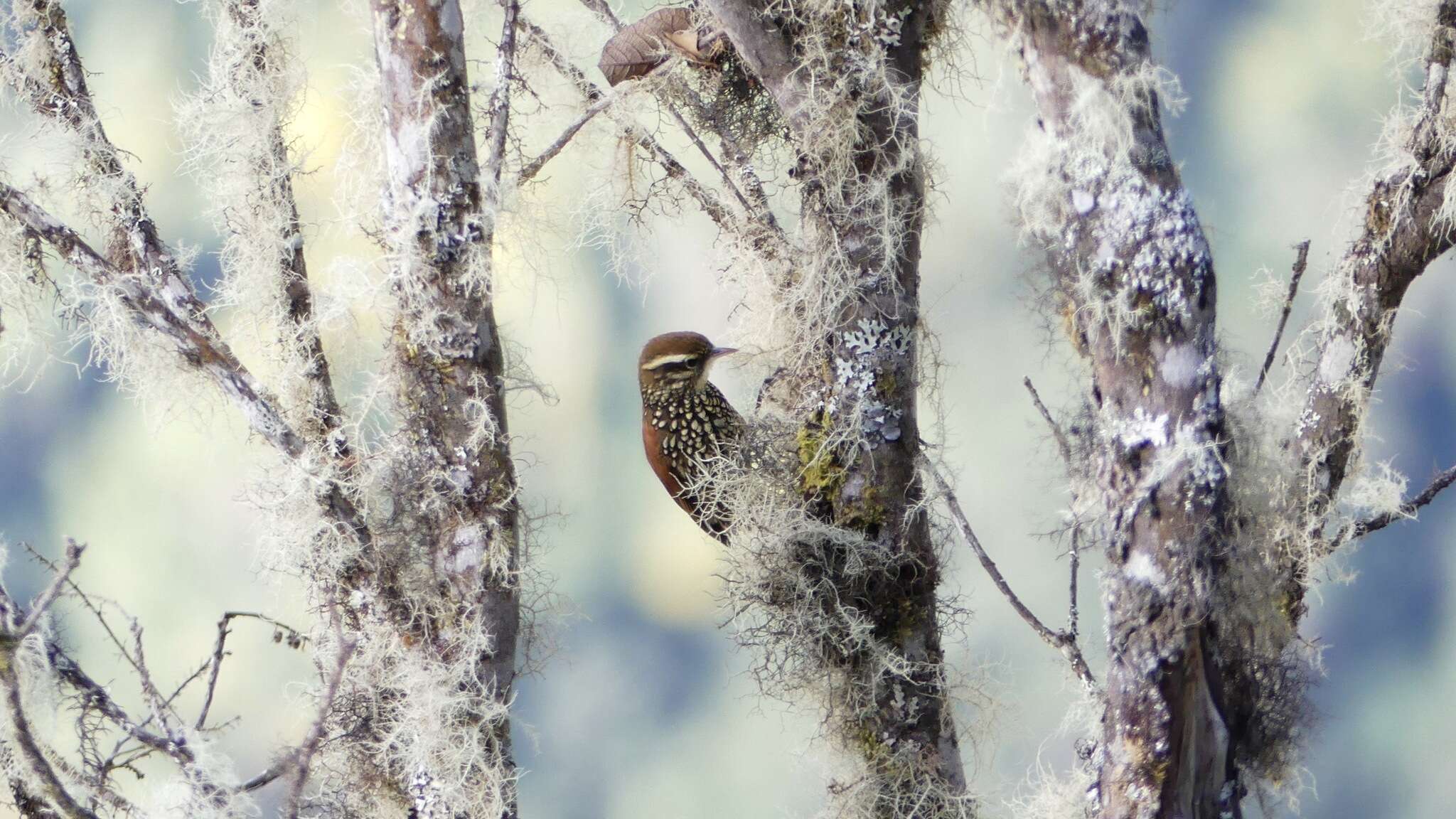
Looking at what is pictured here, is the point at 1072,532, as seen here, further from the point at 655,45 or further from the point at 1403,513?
the point at 655,45

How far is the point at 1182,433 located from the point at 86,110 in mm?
1080

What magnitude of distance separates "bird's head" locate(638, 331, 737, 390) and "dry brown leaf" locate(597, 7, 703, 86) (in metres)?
0.27

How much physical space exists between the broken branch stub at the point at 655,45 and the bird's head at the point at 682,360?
0.87ft

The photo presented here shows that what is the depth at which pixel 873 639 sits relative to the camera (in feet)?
3.53

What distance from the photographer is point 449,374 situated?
107 cm

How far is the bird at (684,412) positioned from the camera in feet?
4.06

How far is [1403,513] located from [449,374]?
33.5 inches

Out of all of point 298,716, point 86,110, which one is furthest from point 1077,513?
point 86,110

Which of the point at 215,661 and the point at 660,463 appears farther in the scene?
the point at 660,463

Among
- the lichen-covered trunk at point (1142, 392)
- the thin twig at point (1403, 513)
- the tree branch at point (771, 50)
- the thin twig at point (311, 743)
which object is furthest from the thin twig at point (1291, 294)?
the thin twig at point (311, 743)

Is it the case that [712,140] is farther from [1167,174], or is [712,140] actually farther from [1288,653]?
[1288,653]

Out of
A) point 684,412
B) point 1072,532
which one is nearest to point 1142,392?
point 1072,532

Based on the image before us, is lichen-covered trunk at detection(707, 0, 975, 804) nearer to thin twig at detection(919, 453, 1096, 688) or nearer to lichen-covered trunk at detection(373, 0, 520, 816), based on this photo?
thin twig at detection(919, 453, 1096, 688)

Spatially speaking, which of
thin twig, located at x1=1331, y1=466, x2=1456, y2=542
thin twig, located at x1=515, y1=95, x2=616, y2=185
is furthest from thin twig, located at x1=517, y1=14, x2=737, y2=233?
thin twig, located at x1=1331, y1=466, x2=1456, y2=542
